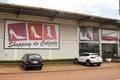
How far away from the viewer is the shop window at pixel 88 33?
3253cm

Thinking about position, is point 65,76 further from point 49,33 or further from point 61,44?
point 61,44

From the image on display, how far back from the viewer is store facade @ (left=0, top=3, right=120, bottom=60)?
25859 mm

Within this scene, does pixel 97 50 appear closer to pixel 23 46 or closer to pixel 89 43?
pixel 89 43

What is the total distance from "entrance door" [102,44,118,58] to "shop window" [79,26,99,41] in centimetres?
232

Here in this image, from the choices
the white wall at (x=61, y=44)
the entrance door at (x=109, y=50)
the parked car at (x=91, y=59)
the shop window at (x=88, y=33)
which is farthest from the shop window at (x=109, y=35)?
the parked car at (x=91, y=59)

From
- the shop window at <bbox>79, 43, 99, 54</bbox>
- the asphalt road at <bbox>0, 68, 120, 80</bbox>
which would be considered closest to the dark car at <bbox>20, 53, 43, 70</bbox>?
the asphalt road at <bbox>0, 68, 120, 80</bbox>

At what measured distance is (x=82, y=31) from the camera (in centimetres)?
3256

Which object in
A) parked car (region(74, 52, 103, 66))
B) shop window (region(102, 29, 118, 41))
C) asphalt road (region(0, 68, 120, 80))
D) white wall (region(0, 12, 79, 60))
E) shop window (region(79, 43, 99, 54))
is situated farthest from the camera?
shop window (region(102, 29, 118, 41))

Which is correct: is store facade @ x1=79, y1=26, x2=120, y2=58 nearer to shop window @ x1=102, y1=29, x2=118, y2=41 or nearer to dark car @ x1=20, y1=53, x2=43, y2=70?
shop window @ x1=102, y1=29, x2=118, y2=41

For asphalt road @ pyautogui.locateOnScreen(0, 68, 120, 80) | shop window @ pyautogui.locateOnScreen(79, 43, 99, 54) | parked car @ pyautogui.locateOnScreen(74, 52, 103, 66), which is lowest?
asphalt road @ pyautogui.locateOnScreen(0, 68, 120, 80)

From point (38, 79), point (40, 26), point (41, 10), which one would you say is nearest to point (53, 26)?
point (40, 26)

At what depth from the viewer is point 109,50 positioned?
3616 centimetres

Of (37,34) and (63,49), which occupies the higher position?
(37,34)

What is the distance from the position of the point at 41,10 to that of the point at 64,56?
24.6 feet
